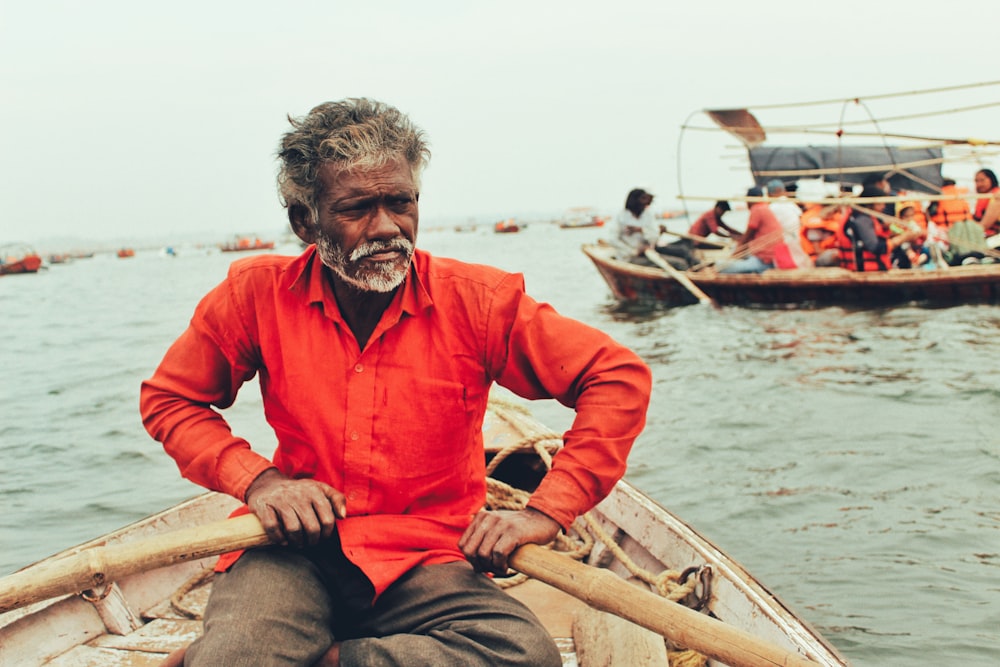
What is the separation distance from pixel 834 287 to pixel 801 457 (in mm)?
5591

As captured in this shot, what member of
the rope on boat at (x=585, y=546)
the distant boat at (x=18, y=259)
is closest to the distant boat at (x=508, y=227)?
the distant boat at (x=18, y=259)

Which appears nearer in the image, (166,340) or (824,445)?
(824,445)

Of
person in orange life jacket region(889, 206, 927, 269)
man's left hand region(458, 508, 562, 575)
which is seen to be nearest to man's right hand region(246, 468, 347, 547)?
man's left hand region(458, 508, 562, 575)

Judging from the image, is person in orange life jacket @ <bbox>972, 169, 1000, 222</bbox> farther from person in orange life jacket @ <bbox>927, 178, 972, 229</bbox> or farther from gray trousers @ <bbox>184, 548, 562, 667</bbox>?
gray trousers @ <bbox>184, 548, 562, 667</bbox>

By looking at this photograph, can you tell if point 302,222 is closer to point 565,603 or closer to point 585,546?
point 565,603

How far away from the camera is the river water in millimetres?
3826

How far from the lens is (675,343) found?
34.2 feet

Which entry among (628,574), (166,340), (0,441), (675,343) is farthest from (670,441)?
(166,340)

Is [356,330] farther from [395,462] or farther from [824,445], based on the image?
[824,445]

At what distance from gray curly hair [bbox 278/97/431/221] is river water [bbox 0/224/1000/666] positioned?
8.89 ft

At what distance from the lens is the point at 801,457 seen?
5.84m

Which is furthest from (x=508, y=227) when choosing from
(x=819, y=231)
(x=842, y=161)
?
(x=819, y=231)

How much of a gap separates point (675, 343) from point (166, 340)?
8808 mm

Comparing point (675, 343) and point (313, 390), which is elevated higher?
point (313, 390)
